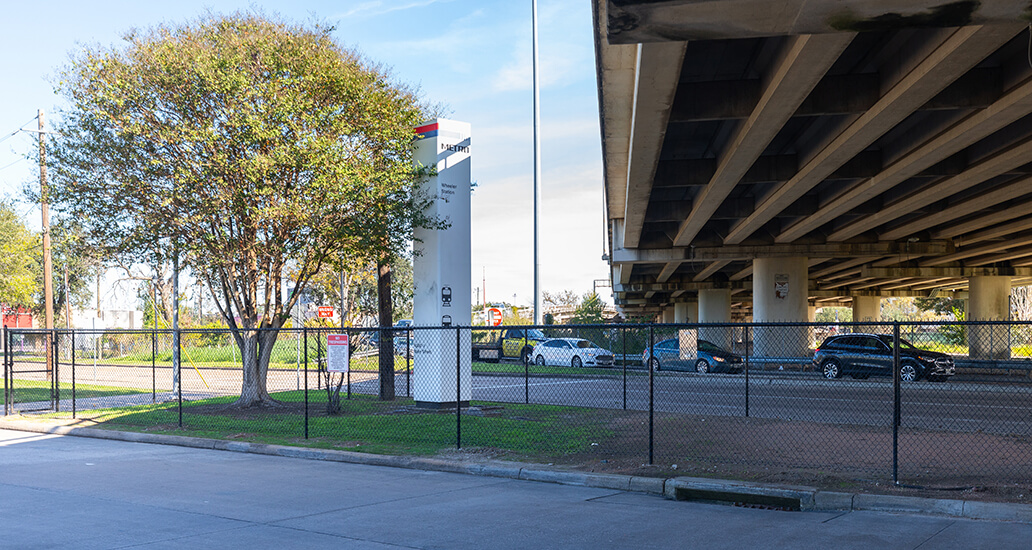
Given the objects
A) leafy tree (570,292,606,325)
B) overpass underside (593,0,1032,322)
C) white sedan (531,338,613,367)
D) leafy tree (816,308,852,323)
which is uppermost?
overpass underside (593,0,1032,322)

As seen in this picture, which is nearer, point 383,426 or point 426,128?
point 383,426

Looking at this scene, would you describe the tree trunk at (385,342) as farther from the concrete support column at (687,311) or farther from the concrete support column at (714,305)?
the concrete support column at (687,311)

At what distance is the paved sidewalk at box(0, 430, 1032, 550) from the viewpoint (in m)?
7.55

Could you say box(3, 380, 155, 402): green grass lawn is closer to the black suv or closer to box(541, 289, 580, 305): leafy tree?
the black suv

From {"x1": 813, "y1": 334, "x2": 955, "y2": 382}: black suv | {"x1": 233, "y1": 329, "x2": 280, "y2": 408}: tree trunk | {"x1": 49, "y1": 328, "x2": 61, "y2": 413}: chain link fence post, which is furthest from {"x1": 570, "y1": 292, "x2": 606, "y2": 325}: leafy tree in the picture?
{"x1": 49, "y1": 328, "x2": 61, "y2": 413}: chain link fence post

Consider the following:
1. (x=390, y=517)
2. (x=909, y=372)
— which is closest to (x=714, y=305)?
(x=909, y=372)

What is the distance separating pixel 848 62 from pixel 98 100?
1529cm

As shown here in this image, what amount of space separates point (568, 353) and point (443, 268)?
54.9ft

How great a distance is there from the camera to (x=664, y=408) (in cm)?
1952

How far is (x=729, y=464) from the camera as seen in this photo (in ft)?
37.5

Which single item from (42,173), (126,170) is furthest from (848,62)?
(42,173)

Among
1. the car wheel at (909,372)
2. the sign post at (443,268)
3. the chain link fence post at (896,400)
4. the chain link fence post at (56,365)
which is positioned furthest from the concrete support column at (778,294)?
the chain link fence post at (896,400)

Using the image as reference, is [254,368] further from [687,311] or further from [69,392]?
[687,311]

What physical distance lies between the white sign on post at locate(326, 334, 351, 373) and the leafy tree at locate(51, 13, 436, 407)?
3.96m
